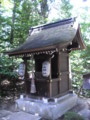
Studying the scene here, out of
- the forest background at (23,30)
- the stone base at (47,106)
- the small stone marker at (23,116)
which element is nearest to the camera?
the small stone marker at (23,116)

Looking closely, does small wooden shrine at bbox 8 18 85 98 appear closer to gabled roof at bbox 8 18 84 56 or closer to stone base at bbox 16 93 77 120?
gabled roof at bbox 8 18 84 56

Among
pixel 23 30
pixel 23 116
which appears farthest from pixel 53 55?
pixel 23 30

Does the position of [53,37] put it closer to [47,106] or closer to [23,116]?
[47,106]

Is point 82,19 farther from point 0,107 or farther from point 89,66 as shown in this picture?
point 0,107

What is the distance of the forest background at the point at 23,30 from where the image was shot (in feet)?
29.1

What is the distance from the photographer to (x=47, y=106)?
559cm

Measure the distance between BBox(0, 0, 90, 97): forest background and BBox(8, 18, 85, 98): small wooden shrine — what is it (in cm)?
220

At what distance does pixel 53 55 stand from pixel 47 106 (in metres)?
2.15

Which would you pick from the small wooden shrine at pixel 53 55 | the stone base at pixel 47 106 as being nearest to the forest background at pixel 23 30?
the small wooden shrine at pixel 53 55

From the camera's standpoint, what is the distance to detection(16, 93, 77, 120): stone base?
5.53 meters

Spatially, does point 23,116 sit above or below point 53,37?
below

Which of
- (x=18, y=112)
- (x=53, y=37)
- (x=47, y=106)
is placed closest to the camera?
(x=47, y=106)

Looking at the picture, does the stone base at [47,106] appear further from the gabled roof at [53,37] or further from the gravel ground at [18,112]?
the gabled roof at [53,37]

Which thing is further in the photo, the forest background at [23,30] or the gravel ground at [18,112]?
the forest background at [23,30]
